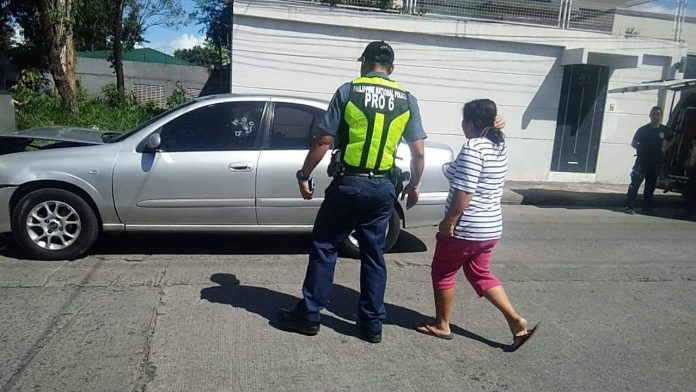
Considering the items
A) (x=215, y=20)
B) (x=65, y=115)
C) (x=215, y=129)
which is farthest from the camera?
(x=215, y=20)

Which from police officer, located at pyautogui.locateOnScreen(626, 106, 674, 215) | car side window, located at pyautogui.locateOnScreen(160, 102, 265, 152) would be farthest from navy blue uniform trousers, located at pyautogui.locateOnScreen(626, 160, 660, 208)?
car side window, located at pyautogui.locateOnScreen(160, 102, 265, 152)

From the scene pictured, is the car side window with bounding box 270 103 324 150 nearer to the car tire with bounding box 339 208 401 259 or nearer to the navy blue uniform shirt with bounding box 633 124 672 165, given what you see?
the car tire with bounding box 339 208 401 259

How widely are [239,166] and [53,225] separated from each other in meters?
1.75

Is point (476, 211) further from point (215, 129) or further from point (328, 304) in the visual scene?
point (215, 129)

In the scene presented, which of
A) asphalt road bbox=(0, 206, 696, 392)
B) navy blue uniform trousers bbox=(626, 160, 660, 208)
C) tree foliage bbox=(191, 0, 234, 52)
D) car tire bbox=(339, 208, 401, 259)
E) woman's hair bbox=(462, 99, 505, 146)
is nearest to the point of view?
asphalt road bbox=(0, 206, 696, 392)

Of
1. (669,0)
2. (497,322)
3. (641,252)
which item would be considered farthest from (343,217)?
(669,0)

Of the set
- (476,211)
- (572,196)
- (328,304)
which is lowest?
(572,196)

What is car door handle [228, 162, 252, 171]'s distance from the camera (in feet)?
18.5

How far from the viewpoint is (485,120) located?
3.87m

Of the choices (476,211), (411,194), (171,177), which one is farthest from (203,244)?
(476,211)

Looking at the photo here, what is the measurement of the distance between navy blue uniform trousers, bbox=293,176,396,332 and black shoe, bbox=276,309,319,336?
0.15 feet

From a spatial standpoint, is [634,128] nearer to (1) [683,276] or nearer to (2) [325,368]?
(1) [683,276]

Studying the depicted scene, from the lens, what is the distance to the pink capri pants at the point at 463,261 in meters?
3.94

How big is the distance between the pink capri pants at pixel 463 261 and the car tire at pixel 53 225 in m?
3.28
